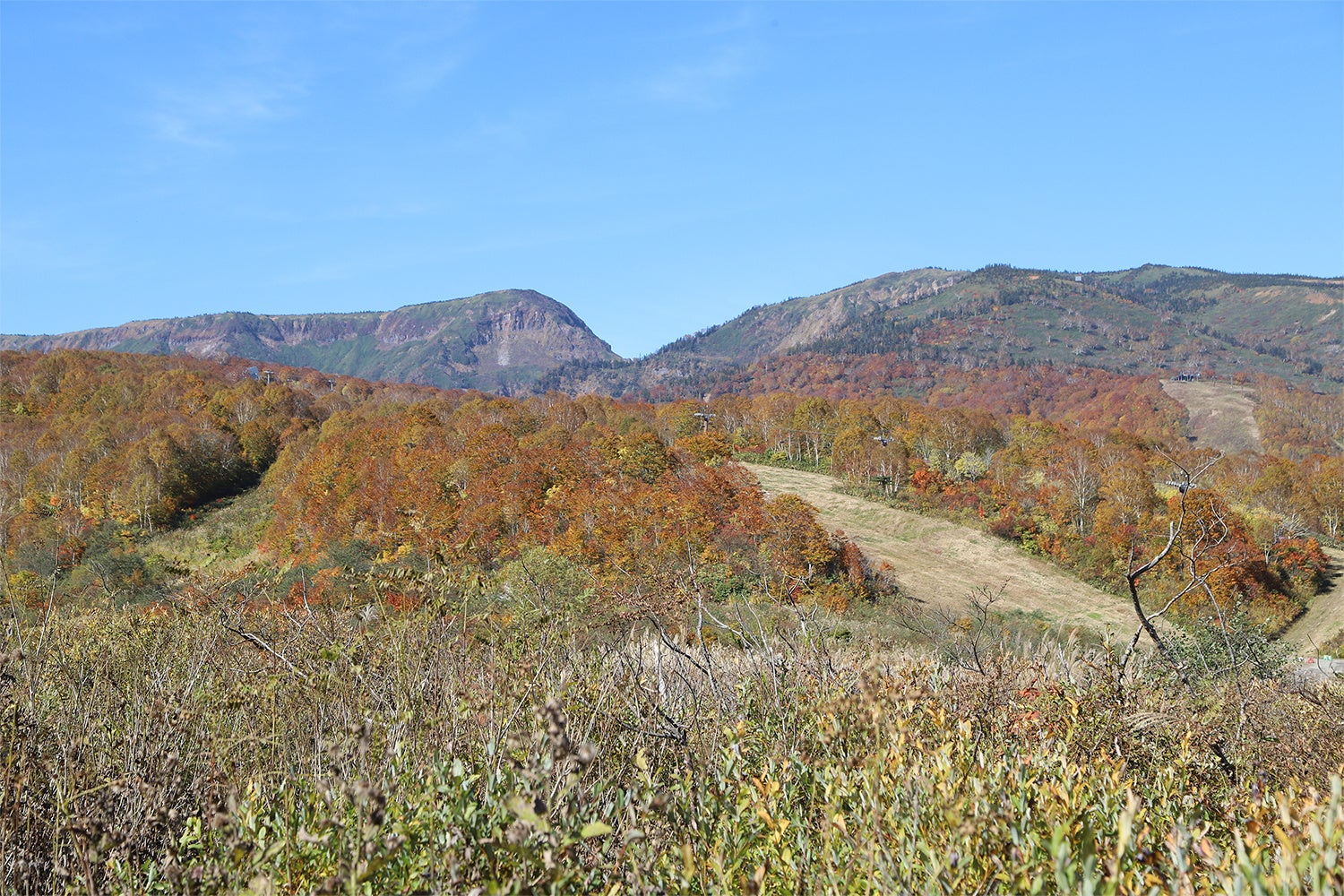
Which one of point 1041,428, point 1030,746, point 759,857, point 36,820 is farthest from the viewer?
point 1041,428

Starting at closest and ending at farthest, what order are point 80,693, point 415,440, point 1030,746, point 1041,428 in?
point 1030,746 < point 80,693 < point 415,440 < point 1041,428

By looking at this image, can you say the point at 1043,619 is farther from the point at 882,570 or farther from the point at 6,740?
the point at 6,740

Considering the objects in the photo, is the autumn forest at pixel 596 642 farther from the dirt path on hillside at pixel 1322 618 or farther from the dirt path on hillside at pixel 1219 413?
the dirt path on hillside at pixel 1219 413

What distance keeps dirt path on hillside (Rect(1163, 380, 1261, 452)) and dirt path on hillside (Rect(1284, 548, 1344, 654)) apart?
214 ft

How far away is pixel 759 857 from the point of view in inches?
96.4

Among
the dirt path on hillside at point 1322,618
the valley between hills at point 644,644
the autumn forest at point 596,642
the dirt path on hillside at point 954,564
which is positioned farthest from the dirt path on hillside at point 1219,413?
the dirt path on hillside at point 954,564

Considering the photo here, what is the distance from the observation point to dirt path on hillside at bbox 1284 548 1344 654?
2964 centimetres

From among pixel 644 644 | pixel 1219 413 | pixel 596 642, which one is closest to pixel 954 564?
pixel 644 644

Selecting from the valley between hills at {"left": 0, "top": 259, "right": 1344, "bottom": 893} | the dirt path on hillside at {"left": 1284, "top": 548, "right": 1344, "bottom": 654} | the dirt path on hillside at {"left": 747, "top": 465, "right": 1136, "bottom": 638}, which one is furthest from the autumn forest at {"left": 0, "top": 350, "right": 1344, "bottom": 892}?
the dirt path on hillside at {"left": 747, "top": 465, "right": 1136, "bottom": 638}

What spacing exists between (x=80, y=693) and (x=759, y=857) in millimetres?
4448

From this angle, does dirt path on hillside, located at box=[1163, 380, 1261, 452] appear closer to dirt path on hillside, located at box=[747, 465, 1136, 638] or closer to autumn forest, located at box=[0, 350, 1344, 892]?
autumn forest, located at box=[0, 350, 1344, 892]

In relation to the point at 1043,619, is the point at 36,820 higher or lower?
higher

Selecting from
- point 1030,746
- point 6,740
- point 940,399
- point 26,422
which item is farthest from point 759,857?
point 940,399

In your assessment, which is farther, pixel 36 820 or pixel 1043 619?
pixel 1043 619
